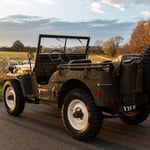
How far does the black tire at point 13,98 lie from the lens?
8258mm

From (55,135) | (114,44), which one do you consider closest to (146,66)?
(55,135)

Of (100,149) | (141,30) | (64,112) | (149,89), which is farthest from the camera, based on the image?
(141,30)

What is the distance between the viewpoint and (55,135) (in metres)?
6.70

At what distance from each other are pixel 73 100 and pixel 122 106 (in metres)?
0.88

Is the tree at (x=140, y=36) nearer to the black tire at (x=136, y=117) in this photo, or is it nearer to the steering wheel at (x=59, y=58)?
the steering wheel at (x=59, y=58)

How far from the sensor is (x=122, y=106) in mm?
6191

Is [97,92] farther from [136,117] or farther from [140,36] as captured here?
[140,36]

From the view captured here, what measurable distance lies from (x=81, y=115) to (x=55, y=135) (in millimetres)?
642

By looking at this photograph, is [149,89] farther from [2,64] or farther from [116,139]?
[2,64]

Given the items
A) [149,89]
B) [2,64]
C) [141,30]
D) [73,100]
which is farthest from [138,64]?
[141,30]

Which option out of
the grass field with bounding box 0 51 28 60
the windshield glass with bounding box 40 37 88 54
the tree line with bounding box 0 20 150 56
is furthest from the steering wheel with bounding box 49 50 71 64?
the tree line with bounding box 0 20 150 56

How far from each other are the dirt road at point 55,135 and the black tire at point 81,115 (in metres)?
0.15

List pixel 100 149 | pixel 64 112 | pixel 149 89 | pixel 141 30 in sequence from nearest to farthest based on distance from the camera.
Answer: pixel 100 149 < pixel 149 89 < pixel 64 112 < pixel 141 30

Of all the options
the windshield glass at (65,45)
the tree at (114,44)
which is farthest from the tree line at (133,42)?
the windshield glass at (65,45)
